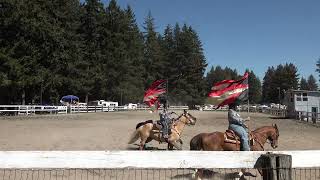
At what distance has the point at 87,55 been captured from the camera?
86125 millimetres

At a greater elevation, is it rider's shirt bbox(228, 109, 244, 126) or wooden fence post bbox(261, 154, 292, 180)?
rider's shirt bbox(228, 109, 244, 126)

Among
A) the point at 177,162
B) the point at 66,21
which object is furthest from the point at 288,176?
the point at 66,21

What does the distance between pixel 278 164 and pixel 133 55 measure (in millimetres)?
100576

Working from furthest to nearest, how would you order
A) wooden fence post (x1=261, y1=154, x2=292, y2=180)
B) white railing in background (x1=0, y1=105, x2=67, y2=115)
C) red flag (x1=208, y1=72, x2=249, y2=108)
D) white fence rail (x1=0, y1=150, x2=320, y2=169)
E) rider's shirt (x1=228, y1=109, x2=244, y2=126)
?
white railing in background (x1=0, y1=105, x2=67, y2=115) → rider's shirt (x1=228, y1=109, x2=244, y2=126) → red flag (x1=208, y1=72, x2=249, y2=108) → white fence rail (x1=0, y1=150, x2=320, y2=169) → wooden fence post (x1=261, y1=154, x2=292, y2=180)

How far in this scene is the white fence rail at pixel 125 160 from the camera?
6305 mm

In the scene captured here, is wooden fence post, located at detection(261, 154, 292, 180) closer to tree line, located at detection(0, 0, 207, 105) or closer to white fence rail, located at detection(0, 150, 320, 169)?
white fence rail, located at detection(0, 150, 320, 169)

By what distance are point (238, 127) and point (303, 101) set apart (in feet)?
173

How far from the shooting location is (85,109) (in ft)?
218

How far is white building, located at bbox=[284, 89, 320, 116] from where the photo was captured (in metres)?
60.1

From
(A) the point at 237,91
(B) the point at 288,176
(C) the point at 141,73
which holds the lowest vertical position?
(B) the point at 288,176

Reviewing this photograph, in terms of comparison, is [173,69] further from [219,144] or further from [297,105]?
[219,144]

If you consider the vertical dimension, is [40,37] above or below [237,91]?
above

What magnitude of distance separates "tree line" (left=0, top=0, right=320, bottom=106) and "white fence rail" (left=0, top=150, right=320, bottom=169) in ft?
174

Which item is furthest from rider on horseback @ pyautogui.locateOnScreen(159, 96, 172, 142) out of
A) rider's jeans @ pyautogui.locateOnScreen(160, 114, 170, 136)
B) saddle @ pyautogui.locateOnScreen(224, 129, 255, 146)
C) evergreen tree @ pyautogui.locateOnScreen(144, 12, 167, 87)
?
evergreen tree @ pyautogui.locateOnScreen(144, 12, 167, 87)
